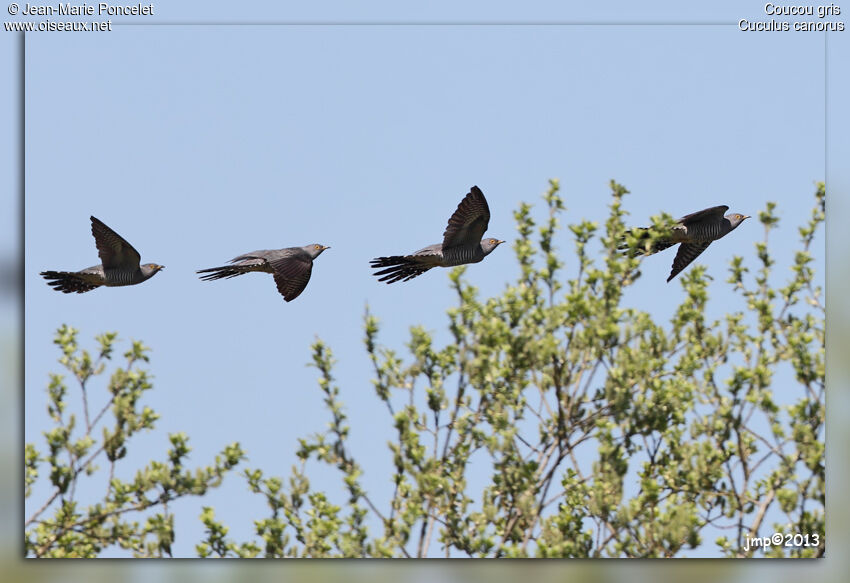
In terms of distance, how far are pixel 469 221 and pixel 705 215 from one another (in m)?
2.83

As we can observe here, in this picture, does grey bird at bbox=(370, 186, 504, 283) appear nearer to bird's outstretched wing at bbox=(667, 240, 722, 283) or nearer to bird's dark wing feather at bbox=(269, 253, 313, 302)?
bird's dark wing feather at bbox=(269, 253, 313, 302)

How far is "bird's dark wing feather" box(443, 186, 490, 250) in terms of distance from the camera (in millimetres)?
13672

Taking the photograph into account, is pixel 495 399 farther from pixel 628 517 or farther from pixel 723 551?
pixel 723 551

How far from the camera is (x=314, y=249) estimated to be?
14.8m

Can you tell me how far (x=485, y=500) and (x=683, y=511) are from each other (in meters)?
1.92

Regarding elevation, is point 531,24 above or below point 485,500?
above

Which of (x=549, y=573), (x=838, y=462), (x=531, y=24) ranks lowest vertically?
(x=549, y=573)

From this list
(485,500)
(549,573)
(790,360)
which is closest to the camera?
(549,573)

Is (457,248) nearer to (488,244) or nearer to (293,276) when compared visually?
(488,244)

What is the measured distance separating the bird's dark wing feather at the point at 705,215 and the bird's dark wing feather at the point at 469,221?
7.59 feet

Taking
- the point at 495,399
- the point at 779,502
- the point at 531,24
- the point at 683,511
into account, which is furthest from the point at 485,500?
the point at 531,24

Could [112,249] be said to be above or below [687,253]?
above

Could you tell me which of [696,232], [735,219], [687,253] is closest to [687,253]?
[687,253]

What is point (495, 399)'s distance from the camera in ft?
43.7
